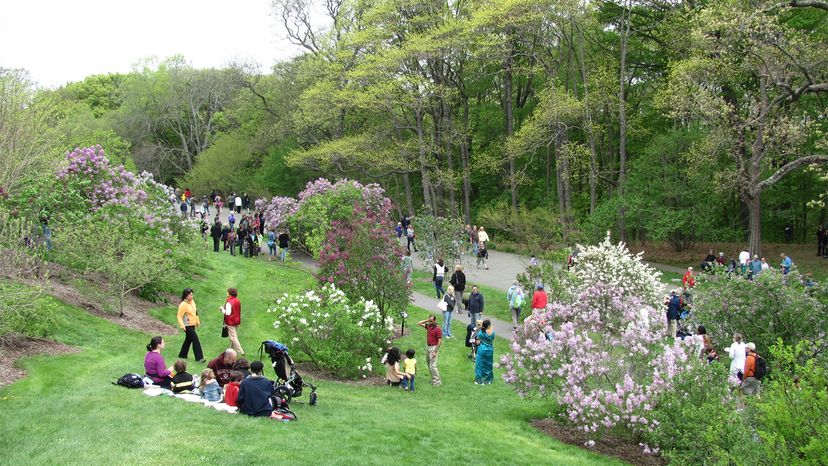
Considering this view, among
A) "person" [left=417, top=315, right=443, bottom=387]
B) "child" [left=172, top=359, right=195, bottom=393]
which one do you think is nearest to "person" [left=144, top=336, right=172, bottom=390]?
"child" [left=172, top=359, right=195, bottom=393]

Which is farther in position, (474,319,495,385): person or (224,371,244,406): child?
(474,319,495,385): person

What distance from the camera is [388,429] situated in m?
10.7

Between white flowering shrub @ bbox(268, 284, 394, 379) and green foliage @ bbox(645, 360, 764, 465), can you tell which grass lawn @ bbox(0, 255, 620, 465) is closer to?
white flowering shrub @ bbox(268, 284, 394, 379)

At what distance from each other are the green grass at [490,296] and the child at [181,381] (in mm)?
12502

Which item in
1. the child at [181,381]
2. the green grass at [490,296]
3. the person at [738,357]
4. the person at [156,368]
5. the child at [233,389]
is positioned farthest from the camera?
the green grass at [490,296]

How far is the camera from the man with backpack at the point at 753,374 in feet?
43.4

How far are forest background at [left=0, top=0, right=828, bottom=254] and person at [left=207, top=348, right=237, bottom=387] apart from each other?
7917 millimetres

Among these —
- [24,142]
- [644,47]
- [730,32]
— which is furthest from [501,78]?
[24,142]

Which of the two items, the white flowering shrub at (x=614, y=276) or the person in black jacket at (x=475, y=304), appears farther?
the white flowering shrub at (x=614, y=276)

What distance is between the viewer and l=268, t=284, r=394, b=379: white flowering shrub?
1475 cm

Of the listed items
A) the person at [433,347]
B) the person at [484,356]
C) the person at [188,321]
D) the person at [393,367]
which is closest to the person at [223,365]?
the person at [188,321]

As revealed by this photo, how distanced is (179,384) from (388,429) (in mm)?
3502

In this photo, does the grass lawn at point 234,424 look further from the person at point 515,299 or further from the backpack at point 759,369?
the person at point 515,299

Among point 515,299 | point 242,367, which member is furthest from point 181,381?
point 515,299
